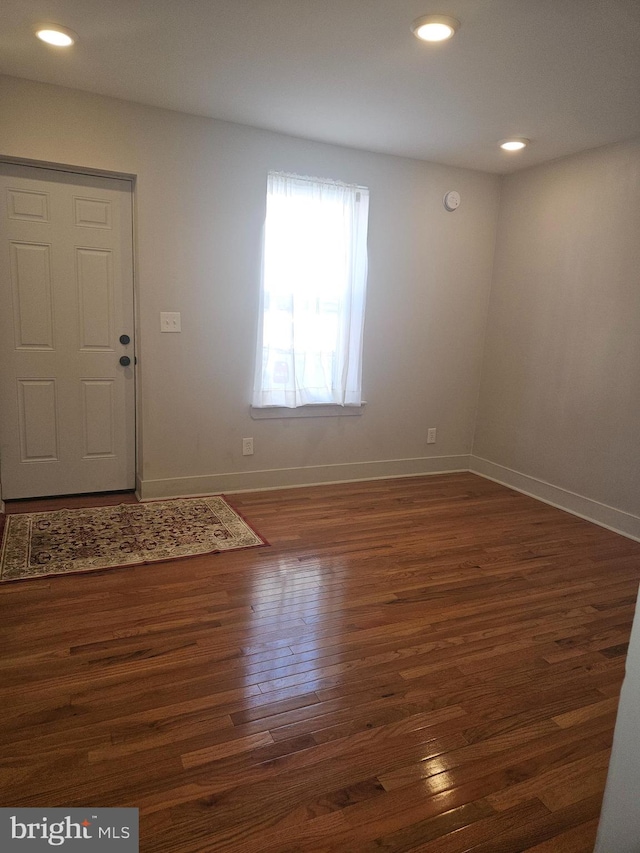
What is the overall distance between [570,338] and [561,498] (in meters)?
1.18

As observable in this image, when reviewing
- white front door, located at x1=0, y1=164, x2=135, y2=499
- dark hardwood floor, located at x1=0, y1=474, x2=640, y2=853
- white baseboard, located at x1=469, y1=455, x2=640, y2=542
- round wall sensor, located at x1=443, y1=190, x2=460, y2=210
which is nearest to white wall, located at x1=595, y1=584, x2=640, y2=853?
dark hardwood floor, located at x1=0, y1=474, x2=640, y2=853

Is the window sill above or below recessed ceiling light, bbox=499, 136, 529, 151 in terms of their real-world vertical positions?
below

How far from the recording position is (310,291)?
13.0 feet

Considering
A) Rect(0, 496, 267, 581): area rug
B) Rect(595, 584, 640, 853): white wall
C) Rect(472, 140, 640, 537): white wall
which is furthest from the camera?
Rect(472, 140, 640, 537): white wall

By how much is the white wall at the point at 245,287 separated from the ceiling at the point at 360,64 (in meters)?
0.20

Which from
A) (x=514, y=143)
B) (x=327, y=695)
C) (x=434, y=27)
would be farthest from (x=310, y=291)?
(x=327, y=695)

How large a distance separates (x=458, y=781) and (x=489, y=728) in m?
0.27

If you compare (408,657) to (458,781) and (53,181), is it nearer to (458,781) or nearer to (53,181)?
(458,781)

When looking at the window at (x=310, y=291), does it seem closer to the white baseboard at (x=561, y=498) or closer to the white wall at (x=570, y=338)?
the white wall at (x=570, y=338)

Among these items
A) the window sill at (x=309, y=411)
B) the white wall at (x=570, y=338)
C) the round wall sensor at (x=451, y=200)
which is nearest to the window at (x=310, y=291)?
the window sill at (x=309, y=411)

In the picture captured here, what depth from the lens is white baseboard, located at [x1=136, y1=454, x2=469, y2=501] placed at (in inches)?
152

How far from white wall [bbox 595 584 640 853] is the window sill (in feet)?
11.0

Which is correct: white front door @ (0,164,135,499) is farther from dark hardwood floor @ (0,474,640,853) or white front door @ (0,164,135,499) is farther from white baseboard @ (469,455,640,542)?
white baseboard @ (469,455,640,542)

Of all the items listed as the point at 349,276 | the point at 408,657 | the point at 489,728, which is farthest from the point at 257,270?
the point at 489,728
